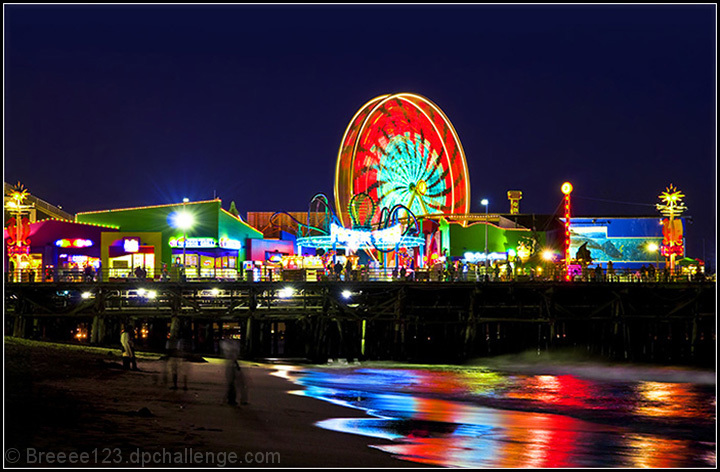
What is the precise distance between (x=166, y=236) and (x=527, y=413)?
4168cm

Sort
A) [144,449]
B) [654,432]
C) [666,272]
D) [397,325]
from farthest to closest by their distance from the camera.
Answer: [666,272] < [397,325] < [654,432] < [144,449]

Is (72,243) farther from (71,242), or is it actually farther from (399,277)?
(399,277)

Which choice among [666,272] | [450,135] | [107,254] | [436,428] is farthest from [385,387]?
[107,254]

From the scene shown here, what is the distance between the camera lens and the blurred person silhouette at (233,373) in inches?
735

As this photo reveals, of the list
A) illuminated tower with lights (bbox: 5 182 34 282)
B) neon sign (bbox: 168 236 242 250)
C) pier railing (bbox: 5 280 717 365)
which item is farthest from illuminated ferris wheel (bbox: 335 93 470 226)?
illuminated tower with lights (bbox: 5 182 34 282)

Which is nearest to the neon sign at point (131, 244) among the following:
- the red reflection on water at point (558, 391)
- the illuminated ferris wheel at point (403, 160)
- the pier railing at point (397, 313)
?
the illuminated ferris wheel at point (403, 160)

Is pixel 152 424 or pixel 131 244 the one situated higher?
pixel 131 244

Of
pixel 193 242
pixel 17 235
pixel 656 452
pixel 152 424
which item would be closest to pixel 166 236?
pixel 193 242

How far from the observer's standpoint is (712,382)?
3111cm

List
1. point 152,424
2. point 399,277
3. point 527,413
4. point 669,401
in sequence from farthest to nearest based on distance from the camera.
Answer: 1. point 399,277
2. point 669,401
3. point 527,413
4. point 152,424

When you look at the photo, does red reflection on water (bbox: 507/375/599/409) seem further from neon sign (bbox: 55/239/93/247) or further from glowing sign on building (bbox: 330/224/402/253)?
neon sign (bbox: 55/239/93/247)

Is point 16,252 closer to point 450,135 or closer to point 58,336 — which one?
point 58,336

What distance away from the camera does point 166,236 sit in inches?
2357

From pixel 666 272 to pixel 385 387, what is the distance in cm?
2044
